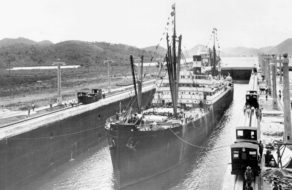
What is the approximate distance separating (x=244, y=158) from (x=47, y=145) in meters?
18.0

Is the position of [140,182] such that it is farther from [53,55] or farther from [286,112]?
[53,55]

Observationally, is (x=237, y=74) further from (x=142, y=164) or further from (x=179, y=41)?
(x=142, y=164)

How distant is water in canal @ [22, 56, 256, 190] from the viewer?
26469 millimetres

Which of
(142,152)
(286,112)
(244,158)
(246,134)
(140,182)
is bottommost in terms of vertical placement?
(140,182)

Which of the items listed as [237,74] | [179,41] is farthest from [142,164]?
[237,74]

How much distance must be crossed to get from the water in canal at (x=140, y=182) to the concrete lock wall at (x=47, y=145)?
864 millimetres

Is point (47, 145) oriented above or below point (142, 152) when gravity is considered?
below

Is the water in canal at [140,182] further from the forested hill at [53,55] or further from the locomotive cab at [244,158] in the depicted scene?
the forested hill at [53,55]

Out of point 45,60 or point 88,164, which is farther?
point 45,60

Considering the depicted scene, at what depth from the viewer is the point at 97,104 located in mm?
42031

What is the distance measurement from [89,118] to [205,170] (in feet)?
51.1

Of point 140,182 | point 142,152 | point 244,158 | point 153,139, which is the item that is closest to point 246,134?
point 244,158

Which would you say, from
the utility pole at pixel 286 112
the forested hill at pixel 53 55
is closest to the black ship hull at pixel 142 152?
the utility pole at pixel 286 112

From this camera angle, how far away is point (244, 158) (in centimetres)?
1945
